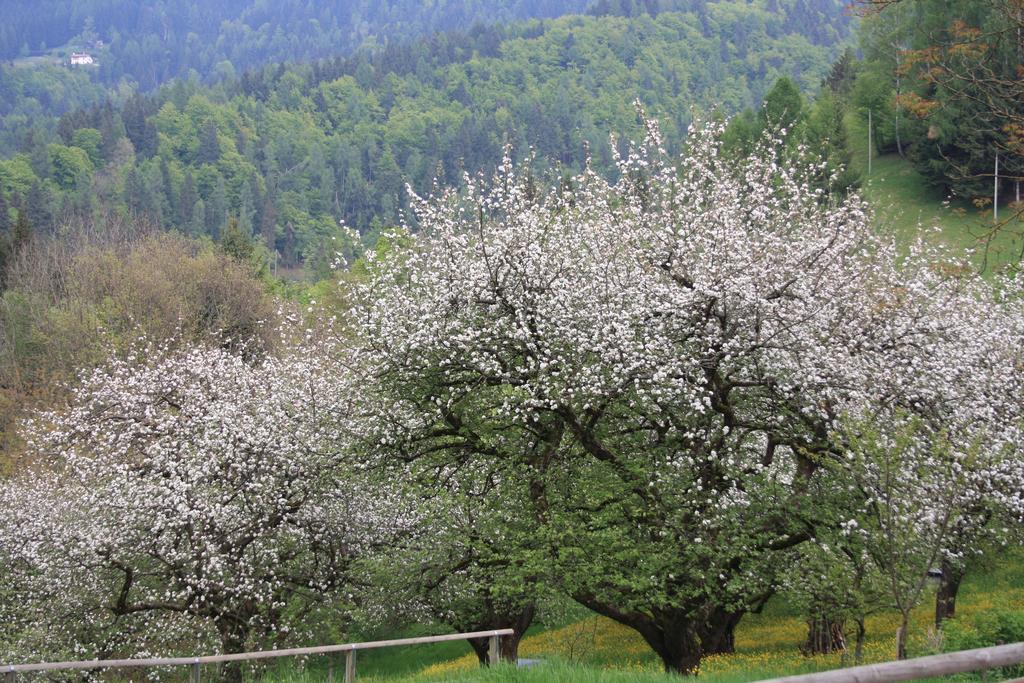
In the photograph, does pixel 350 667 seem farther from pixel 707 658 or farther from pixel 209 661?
pixel 707 658

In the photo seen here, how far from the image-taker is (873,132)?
81.4 meters

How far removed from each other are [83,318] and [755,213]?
145 feet

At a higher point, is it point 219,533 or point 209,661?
point 209,661

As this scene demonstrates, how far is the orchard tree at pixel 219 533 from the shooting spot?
22016mm

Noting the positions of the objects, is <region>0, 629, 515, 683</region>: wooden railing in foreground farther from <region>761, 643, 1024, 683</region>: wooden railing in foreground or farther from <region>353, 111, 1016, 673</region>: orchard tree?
<region>761, 643, 1024, 683</region>: wooden railing in foreground

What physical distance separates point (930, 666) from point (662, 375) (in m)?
9.40

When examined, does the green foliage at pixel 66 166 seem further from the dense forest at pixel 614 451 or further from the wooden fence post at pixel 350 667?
the wooden fence post at pixel 350 667

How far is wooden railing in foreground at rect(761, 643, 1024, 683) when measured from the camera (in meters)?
7.57

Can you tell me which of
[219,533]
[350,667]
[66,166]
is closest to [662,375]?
[350,667]

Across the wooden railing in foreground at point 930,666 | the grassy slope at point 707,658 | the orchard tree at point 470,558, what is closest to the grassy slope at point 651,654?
the grassy slope at point 707,658

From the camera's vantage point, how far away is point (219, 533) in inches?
888

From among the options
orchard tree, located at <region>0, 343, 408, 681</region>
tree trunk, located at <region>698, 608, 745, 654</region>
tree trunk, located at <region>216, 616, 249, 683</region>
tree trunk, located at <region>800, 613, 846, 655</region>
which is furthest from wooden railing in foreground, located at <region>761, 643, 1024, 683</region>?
tree trunk, located at <region>216, 616, 249, 683</region>

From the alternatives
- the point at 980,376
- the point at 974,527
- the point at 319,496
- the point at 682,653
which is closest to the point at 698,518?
the point at 682,653

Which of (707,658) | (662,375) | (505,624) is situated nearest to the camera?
(662,375)
